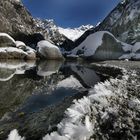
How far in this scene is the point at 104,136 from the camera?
409cm

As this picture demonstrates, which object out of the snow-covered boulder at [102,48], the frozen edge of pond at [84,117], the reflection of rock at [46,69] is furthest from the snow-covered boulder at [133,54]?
the frozen edge of pond at [84,117]

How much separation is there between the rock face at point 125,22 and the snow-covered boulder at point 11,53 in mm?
38595

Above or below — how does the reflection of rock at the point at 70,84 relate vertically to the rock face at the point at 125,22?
below

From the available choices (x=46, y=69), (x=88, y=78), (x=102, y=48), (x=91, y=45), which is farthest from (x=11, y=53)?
(x=102, y=48)

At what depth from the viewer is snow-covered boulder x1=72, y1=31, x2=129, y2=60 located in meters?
49.0

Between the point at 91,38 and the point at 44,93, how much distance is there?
141 ft

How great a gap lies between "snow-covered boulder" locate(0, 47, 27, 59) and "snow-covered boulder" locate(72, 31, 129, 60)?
17636 mm

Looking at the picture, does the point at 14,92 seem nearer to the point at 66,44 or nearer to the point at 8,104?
the point at 8,104

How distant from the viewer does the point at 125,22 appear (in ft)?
260

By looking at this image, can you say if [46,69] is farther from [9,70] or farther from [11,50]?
[11,50]

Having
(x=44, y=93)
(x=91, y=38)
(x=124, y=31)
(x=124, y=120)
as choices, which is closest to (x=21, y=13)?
(x=91, y=38)

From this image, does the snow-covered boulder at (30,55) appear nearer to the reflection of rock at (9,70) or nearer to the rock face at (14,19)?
the reflection of rock at (9,70)

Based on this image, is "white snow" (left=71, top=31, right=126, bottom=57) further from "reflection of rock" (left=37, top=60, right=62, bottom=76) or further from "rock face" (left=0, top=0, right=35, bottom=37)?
"reflection of rock" (left=37, top=60, right=62, bottom=76)

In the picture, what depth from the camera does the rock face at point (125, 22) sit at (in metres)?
71.3
